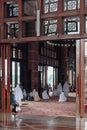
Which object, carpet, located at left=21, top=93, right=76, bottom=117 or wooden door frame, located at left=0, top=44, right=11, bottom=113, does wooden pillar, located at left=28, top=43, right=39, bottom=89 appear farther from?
wooden door frame, located at left=0, top=44, right=11, bottom=113

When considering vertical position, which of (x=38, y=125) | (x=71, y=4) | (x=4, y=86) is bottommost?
(x=38, y=125)

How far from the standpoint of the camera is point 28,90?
76.7 feet

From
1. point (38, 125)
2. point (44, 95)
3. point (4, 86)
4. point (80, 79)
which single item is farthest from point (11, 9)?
point (44, 95)

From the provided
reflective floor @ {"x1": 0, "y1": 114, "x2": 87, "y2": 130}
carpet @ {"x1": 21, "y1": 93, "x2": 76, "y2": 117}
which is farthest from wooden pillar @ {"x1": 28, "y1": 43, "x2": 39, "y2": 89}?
reflective floor @ {"x1": 0, "y1": 114, "x2": 87, "y2": 130}

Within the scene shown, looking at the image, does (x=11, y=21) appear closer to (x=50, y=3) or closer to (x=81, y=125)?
(x=50, y=3)

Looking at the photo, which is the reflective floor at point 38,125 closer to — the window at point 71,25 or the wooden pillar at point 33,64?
the window at point 71,25

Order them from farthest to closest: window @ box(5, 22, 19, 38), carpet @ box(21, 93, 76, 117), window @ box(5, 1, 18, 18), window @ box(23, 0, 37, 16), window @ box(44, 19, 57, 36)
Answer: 1. carpet @ box(21, 93, 76, 117)
2. window @ box(5, 1, 18, 18)
3. window @ box(5, 22, 19, 38)
4. window @ box(23, 0, 37, 16)
5. window @ box(44, 19, 57, 36)

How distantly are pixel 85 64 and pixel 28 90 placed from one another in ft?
37.4

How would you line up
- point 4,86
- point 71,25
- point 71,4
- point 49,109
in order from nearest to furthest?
point 71,4, point 71,25, point 4,86, point 49,109

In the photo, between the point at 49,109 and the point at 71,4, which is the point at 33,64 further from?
the point at 71,4

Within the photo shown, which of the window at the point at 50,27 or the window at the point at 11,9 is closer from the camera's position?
the window at the point at 50,27

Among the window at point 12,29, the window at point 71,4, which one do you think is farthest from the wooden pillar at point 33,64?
the window at point 71,4

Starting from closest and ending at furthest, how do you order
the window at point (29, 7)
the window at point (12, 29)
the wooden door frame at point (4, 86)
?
the window at point (29, 7), the window at point (12, 29), the wooden door frame at point (4, 86)

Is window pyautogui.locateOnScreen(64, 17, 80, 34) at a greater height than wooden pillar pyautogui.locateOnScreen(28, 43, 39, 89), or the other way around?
window pyautogui.locateOnScreen(64, 17, 80, 34)
